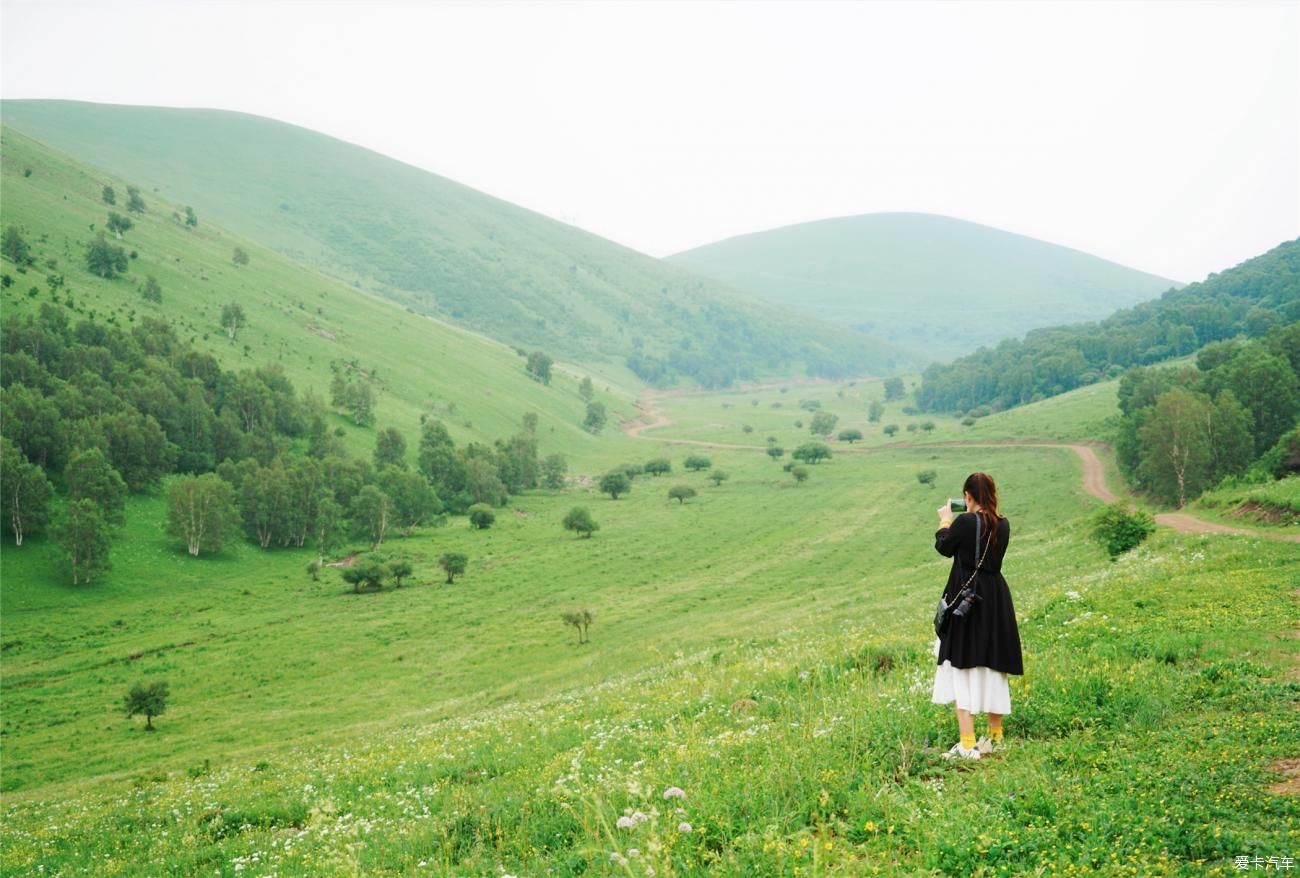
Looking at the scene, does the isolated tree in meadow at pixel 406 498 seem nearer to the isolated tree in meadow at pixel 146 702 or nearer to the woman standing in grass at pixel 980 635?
the isolated tree in meadow at pixel 146 702

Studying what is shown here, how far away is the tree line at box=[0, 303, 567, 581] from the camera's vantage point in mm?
74312

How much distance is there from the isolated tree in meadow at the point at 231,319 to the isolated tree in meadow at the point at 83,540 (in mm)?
70938

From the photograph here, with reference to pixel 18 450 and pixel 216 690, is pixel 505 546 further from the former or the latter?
pixel 18 450

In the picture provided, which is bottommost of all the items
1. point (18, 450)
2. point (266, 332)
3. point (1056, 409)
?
point (18, 450)

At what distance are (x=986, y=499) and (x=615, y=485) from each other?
11236 cm

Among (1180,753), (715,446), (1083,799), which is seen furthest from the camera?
(715,446)

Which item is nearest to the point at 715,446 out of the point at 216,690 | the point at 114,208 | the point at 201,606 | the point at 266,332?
the point at 266,332

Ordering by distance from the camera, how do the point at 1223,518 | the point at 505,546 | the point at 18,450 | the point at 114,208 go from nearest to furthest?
1. the point at 1223,518
2. the point at 18,450
3. the point at 505,546
4. the point at 114,208

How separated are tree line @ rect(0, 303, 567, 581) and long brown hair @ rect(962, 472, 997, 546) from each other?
82531 mm

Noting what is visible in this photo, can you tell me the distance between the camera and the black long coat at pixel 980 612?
9469 millimetres

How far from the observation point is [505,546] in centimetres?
9075

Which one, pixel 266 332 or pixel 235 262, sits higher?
pixel 235 262

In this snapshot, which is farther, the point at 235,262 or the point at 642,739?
the point at 235,262

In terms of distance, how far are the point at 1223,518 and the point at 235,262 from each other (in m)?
195
